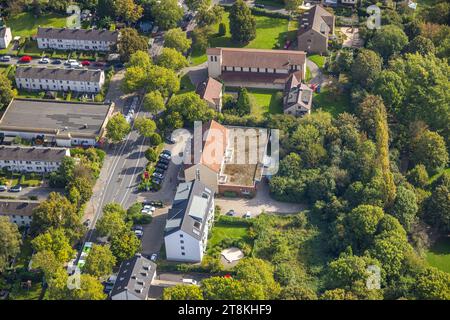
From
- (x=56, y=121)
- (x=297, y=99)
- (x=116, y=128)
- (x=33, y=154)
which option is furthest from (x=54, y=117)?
(x=297, y=99)

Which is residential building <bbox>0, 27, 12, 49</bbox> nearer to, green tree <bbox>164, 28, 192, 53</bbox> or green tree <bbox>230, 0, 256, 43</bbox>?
green tree <bbox>164, 28, 192, 53</bbox>

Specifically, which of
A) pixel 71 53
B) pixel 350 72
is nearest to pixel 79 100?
pixel 71 53

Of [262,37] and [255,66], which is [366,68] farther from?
[262,37]

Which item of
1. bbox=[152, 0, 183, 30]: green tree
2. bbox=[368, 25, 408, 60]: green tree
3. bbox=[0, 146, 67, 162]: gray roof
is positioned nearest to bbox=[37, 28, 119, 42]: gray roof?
bbox=[152, 0, 183, 30]: green tree

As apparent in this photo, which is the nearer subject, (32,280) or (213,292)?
(213,292)

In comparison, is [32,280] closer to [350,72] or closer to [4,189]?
[4,189]

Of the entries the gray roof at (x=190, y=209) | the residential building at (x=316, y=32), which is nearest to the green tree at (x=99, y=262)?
the gray roof at (x=190, y=209)

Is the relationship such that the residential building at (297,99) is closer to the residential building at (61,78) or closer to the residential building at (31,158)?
the residential building at (61,78)
